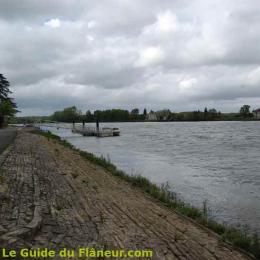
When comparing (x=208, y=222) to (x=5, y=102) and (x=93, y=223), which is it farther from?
(x=5, y=102)

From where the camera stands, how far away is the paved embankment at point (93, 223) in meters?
6.50

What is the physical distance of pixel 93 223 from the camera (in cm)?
783

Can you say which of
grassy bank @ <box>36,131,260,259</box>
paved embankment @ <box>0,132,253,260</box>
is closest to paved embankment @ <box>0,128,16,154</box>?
grassy bank @ <box>36,131,260,259</box>

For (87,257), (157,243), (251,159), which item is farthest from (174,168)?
(87,257)

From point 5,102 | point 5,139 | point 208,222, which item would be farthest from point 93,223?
point 5,102

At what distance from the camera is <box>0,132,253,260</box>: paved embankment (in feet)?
21.3

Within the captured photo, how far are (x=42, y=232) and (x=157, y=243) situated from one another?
2233mm

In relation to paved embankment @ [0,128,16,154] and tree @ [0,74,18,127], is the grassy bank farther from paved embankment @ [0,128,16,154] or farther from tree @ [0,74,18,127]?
tree @ [0,74,18,127]

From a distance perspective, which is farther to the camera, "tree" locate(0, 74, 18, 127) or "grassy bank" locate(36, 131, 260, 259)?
"tree" locate(0, 74, 18, 127)

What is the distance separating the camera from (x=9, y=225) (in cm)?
665

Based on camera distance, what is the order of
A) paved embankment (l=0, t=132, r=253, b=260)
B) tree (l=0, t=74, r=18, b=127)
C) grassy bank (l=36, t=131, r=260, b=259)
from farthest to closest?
1. tree (l=0, t=74, r=18, b=127)
2. grassy bank (l=36, t=131, r=260, b=259)
3. paved embankment (l=0, t=132, r=253, b=260)

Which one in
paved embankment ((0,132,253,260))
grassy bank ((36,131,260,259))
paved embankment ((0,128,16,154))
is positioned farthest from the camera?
paved embankment ((0,128,16,154))

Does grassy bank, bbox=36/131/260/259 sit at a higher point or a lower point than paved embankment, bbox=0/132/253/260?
lower

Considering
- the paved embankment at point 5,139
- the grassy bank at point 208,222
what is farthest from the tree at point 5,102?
the grassy bank at point 208,222
